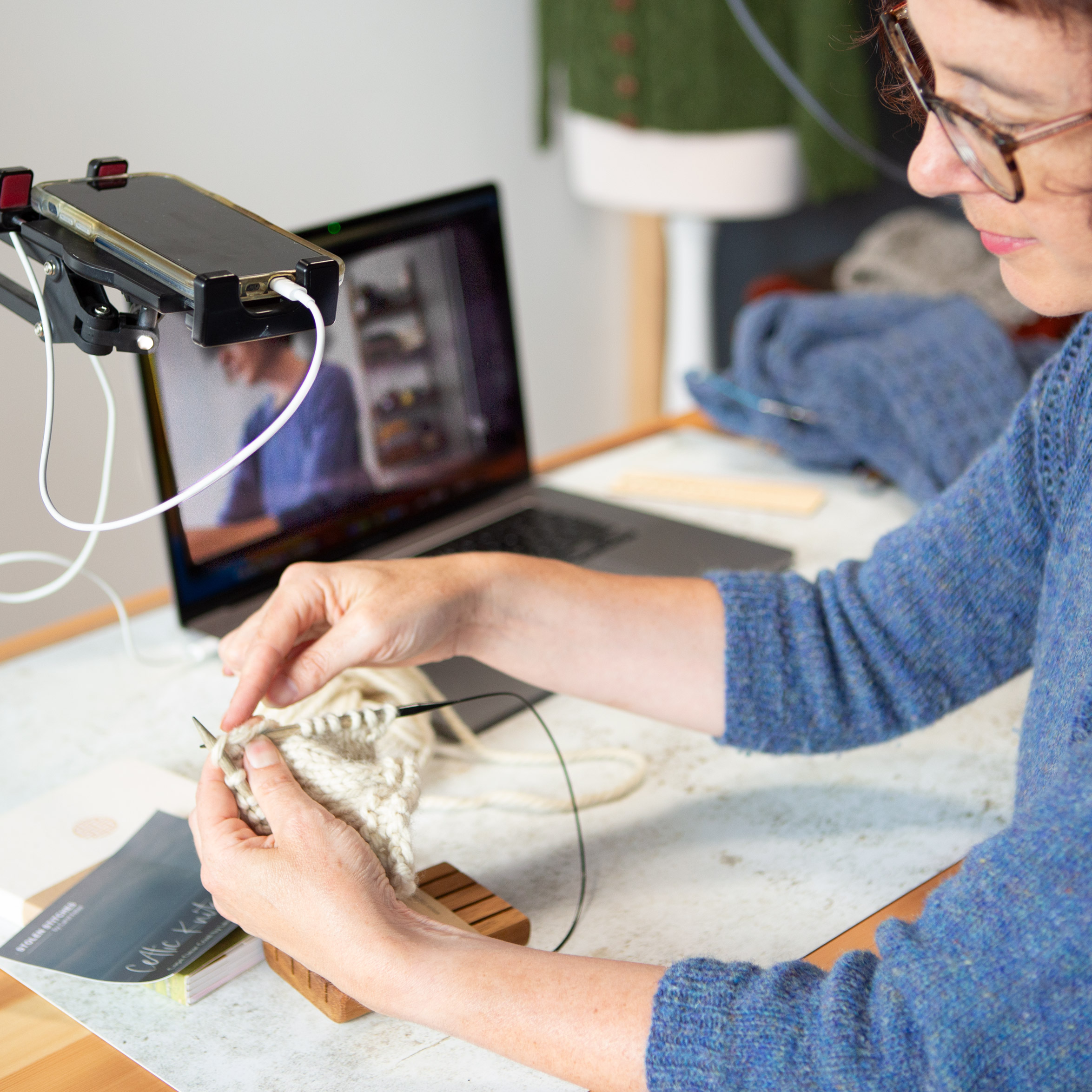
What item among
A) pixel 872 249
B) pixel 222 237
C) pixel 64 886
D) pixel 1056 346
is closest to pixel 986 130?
pixel 222 237

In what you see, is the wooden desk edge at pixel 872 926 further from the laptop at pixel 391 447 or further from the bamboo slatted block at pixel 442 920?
the laptop at pixel 391 447

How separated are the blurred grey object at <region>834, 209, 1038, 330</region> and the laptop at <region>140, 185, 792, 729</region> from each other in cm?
67

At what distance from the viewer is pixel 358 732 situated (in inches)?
27.5

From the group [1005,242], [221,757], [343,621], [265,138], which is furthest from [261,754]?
[265,138]

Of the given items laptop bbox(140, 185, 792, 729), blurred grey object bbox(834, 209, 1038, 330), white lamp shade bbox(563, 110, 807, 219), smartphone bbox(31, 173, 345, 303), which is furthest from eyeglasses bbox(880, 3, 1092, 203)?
white lamp shade bbox(563, 110, 807, 219)

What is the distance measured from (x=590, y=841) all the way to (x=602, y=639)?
13 centimetres

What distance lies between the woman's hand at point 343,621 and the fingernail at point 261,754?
7cm

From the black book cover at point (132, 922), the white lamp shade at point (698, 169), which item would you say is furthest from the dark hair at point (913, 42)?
the white lamp shade at point (698, 169)

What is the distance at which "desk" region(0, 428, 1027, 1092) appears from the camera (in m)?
0.62

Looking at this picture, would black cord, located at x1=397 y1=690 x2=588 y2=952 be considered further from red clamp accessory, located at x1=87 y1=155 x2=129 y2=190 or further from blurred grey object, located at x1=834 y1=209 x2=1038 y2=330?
blurred grey object, located at x1=834 y1=209 x2=1038 y2=330

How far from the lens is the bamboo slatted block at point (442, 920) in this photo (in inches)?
25.1

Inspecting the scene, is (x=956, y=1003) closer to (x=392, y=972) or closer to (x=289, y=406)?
(x=392, y=972)

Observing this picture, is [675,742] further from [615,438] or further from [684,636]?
[615,438]

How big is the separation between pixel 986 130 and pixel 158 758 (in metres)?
0.68
